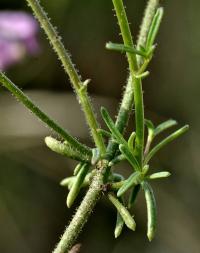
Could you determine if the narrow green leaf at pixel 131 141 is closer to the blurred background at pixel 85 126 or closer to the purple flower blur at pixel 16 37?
the purple flower blur at pixel 16 37

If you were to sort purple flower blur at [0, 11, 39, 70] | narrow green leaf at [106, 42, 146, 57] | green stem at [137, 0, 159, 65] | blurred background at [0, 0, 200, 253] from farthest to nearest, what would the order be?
blurred background at [0, 0, 200, 253], purple flower blur at [0, 11, 39, 70], green stem at [137, 0, 159, 65], narrow green leaf at [106, 42, 146, 57]

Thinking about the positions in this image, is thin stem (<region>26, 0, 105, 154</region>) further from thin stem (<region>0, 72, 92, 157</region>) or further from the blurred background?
the blurred background

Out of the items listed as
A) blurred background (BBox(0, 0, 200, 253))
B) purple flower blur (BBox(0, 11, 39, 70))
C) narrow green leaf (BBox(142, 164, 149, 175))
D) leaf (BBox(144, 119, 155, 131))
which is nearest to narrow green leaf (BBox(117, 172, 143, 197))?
narrow green leaf (BBox(142, 164, 149, 175))

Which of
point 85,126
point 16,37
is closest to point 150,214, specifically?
point 16,37

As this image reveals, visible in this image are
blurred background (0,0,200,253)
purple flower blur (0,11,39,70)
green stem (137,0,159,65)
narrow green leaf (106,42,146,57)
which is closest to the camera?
narrow green leaf (106,42,146,57)

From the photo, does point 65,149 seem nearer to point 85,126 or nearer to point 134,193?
point 134,193
